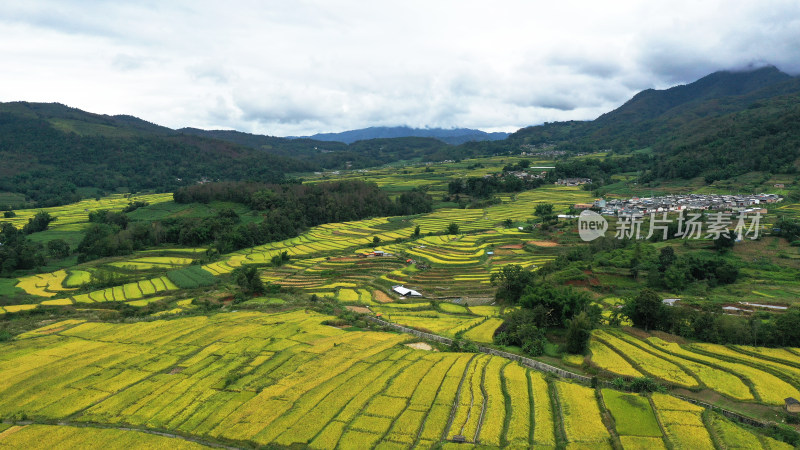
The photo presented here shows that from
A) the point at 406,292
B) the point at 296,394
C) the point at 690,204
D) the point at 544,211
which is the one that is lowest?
the point at 406,292

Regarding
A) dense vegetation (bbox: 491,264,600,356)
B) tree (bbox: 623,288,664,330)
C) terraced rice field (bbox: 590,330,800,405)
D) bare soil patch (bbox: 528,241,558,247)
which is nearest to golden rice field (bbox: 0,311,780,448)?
terraced rice field (bbox: 590,330,800,405)

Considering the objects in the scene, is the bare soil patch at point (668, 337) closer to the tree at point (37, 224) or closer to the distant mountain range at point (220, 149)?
the distant mountain range at point (220, 149)

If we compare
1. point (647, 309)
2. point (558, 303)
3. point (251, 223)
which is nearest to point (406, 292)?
point (558, 303)

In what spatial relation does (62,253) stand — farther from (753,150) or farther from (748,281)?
(753,150)

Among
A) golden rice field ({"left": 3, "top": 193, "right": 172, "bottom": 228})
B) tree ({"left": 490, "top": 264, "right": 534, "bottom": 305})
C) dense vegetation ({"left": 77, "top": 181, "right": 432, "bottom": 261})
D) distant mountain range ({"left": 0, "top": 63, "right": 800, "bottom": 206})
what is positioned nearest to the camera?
tree ({"left": 490, "top": 264, "right": 534, "bottom": 305})

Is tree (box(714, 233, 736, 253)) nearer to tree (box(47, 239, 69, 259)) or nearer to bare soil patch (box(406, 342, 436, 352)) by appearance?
bare soil patch (box(406, 342, 436, 352))

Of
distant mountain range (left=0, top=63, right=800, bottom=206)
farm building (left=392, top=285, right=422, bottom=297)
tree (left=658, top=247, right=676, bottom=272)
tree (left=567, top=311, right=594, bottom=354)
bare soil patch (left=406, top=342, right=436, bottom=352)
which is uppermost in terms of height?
distant mountain range (left=0, top=63, right=800, bottom=206)

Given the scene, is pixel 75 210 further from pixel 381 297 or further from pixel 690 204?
pixel 690 204
